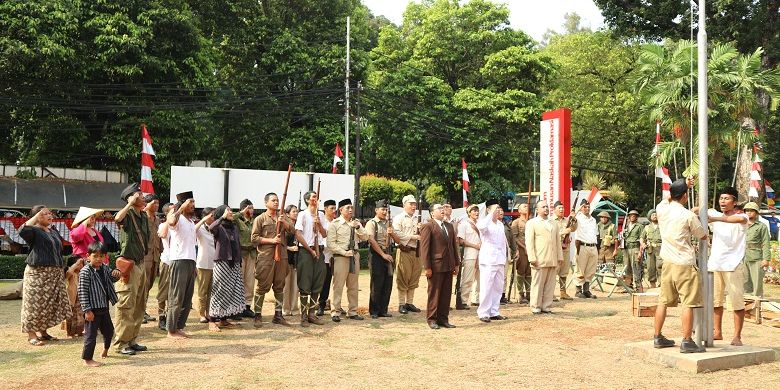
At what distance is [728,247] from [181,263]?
22.4ft

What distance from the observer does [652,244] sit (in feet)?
52.9

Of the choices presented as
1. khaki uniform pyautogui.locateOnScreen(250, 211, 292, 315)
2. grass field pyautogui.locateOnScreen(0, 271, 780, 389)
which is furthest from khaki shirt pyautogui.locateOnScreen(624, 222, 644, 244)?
khaki uniform pyautogui.locateOnScreen(250, 211, 292, 315)

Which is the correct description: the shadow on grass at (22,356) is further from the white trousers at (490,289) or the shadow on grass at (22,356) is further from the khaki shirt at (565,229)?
the khaki shirt at (565,229)

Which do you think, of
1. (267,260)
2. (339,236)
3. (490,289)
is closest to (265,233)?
(267,260)

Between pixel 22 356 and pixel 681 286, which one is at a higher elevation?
pixel 681 286

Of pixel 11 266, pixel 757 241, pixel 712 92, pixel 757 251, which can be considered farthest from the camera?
pixel 712 92

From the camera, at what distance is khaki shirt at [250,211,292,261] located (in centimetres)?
1048

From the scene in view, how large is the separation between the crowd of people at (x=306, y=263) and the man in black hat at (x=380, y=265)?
18 mm

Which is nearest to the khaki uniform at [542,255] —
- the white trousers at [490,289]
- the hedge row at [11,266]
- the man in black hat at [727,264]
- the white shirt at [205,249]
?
the white trousers at [490,289]

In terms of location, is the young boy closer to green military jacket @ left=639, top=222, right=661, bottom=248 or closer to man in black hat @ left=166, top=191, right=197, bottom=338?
man in black hat @ left=166, top=191, right=197, bottom=338

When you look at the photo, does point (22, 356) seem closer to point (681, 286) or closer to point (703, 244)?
point (681, 286)

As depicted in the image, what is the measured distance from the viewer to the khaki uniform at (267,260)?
1047cm

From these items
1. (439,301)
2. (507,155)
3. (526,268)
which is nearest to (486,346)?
(439,301)

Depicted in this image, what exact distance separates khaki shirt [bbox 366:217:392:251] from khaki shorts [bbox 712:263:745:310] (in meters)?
4.98
